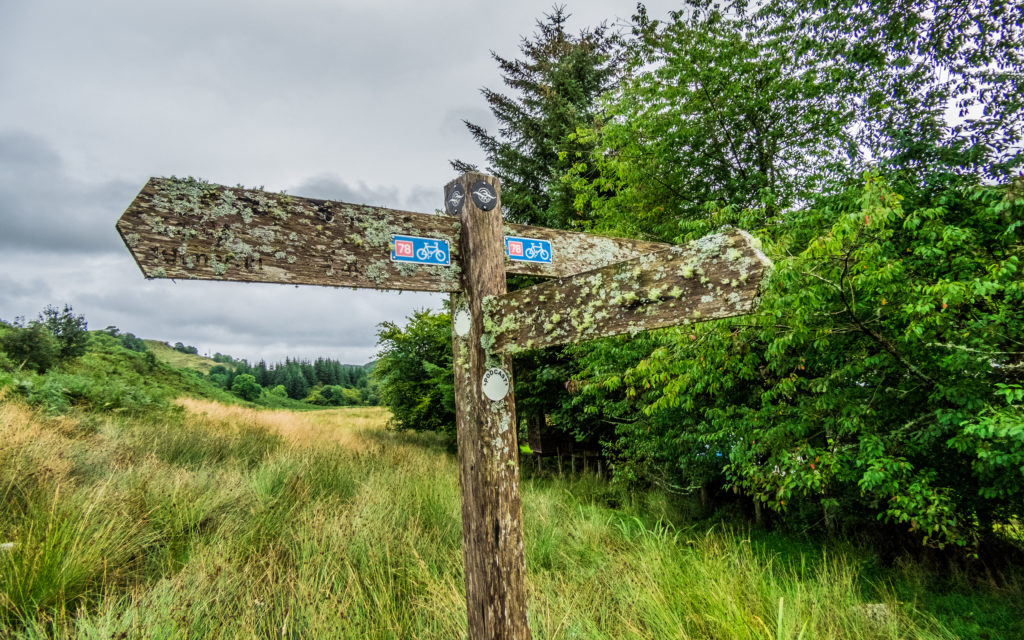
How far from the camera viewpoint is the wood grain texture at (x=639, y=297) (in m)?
1.18

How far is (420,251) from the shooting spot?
5.87 ft

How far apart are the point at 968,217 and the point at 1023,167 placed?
0.67 meters

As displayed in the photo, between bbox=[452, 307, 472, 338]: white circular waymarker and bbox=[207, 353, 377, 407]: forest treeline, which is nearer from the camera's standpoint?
bbox=[452, 307, 472, 338]: white circular waymarker

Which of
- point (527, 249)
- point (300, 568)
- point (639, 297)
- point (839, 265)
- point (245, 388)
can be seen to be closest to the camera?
point (639, 297)

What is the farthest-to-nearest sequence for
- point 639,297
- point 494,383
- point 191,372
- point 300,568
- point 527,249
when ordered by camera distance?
point 191,372
point 300,568
point 527,249
point 494,383
point 639,297

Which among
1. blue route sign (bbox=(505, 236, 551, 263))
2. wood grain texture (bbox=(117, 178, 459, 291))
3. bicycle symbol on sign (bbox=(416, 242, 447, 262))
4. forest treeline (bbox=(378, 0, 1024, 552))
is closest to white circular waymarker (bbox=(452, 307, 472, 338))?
wood grain texture (bbox=(117, 178, 459, 291))

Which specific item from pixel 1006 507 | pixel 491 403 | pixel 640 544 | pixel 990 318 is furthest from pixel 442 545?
pixel 1006 507

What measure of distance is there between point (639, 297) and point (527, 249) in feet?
2.51

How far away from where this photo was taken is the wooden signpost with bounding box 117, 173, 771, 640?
52.5 inches

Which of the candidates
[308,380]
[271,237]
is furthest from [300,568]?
[308,380]

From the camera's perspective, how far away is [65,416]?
20.5ft

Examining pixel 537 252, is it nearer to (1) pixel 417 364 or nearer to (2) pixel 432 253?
(2) pixel 432 253

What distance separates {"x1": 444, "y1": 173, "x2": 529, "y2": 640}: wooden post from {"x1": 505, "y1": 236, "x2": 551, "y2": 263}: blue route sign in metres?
0.11

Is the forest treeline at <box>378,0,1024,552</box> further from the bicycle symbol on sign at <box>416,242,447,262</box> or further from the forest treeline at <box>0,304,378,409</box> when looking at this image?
the forest treeline at <box>0,304,378,409</box>
